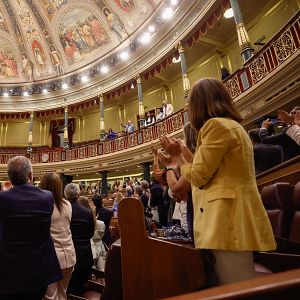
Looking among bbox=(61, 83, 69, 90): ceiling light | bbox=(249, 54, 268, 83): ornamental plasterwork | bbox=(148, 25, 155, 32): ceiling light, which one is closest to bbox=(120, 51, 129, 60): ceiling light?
bbox=(148, 25, 155, 32): ceiling light

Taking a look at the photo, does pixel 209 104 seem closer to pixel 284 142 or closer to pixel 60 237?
pixel 60 237

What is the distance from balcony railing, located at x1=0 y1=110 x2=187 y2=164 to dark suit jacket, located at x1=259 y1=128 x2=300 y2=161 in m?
6.39

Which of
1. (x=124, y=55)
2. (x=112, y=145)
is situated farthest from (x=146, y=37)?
(x=112, y=145)

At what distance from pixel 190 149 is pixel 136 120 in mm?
14605

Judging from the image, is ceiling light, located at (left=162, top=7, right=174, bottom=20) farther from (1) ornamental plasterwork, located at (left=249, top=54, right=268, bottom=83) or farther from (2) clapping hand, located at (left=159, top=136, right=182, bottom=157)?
(2) clapping hand, located at (left=159, top=136, right=182, bottom=157)

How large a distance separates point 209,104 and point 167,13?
464 inches

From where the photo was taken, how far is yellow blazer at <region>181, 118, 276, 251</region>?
3.51 ft

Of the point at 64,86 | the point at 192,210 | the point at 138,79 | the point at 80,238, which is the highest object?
the point at 64,86

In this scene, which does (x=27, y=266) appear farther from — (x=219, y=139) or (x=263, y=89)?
(x=263, y=89)

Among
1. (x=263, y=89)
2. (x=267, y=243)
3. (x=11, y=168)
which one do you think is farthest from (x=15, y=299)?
(x=263, y=89)

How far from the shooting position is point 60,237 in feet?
7.57

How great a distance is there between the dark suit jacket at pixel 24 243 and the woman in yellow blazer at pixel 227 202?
1235mm

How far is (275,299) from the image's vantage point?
18.4 inches

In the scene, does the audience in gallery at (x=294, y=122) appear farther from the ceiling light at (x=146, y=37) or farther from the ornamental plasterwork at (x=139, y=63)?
the ceiling light at (x=146, y=37)
